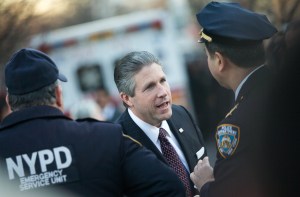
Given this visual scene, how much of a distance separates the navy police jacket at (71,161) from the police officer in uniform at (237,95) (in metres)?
0.26

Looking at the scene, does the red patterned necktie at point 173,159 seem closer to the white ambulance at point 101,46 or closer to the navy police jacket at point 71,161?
the navy police jacket at point 71,161

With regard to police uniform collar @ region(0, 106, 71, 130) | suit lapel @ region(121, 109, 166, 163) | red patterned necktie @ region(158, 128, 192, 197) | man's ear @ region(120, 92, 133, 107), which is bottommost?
red patterned necktie @ region(158, 128, 192, 197)

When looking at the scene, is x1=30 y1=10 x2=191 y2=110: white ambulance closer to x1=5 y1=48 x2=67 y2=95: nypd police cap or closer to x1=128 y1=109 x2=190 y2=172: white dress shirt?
x1=128 y1=109 x2=190 y2=172: white dress shirt

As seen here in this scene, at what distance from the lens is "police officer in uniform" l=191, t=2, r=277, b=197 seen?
116 inches

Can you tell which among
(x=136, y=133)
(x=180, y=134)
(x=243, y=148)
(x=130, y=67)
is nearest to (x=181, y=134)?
(x=180, y=134)

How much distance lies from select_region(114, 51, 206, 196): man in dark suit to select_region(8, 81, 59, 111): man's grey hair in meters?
1.08

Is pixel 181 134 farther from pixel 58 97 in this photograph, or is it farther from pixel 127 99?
pixel 58 97

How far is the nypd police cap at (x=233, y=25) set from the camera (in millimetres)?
3363

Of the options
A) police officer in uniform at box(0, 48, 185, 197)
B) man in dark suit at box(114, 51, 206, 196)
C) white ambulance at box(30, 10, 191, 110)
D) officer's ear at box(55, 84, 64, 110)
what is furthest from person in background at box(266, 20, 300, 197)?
white ambulance at box(30, 10, 191, 110)

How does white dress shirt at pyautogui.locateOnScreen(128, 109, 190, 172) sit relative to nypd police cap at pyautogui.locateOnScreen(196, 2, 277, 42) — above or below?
below

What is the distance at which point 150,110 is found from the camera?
4312mm

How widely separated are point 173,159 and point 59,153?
1.22 m

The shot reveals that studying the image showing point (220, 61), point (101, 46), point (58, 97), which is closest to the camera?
point (58, 97)

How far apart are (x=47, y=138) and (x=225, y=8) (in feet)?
3.79
